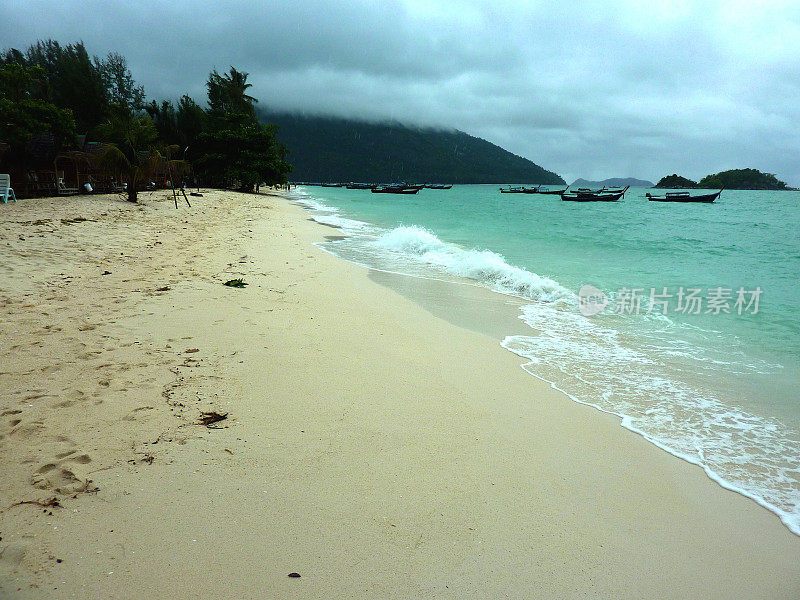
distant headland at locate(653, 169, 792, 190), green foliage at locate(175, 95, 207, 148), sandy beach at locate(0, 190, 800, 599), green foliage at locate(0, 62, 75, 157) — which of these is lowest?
sandy beach at locate(0, 190, 800, 599)

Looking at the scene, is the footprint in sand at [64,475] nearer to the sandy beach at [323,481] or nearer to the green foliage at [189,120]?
the sandy beach at [323,481]

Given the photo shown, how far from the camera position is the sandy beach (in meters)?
1.91

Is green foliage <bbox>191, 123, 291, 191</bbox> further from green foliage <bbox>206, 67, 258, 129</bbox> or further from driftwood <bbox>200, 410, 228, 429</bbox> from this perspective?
driftwood <bbox>200, 410, 228, 429</bbox>

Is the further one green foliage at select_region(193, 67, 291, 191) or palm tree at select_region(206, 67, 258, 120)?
palm tree at select_region(206, 67, 258, 120)

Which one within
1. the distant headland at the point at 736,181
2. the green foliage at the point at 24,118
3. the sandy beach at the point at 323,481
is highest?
the distant headland at the point at 736,181

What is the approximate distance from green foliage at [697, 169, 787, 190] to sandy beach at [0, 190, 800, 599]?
18692 cm

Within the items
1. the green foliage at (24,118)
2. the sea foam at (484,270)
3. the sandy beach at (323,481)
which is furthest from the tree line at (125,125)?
the sandy beach at (323,481)

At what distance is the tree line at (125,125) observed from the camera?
1945cm

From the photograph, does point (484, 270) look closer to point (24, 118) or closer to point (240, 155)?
point (24, 118)

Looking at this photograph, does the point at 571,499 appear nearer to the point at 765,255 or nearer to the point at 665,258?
the point at 665,258

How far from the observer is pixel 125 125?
31219 mm

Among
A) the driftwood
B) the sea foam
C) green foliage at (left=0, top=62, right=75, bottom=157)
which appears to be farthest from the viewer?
green foliage at (left=0, top=62, right=75, bottom=157)

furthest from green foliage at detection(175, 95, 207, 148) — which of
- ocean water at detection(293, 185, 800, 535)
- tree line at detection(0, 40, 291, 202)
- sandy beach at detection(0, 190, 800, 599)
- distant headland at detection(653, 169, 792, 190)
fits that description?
distant headland at detection(653, 169, 792, 190)

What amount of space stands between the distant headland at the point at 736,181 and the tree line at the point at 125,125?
542 feet
